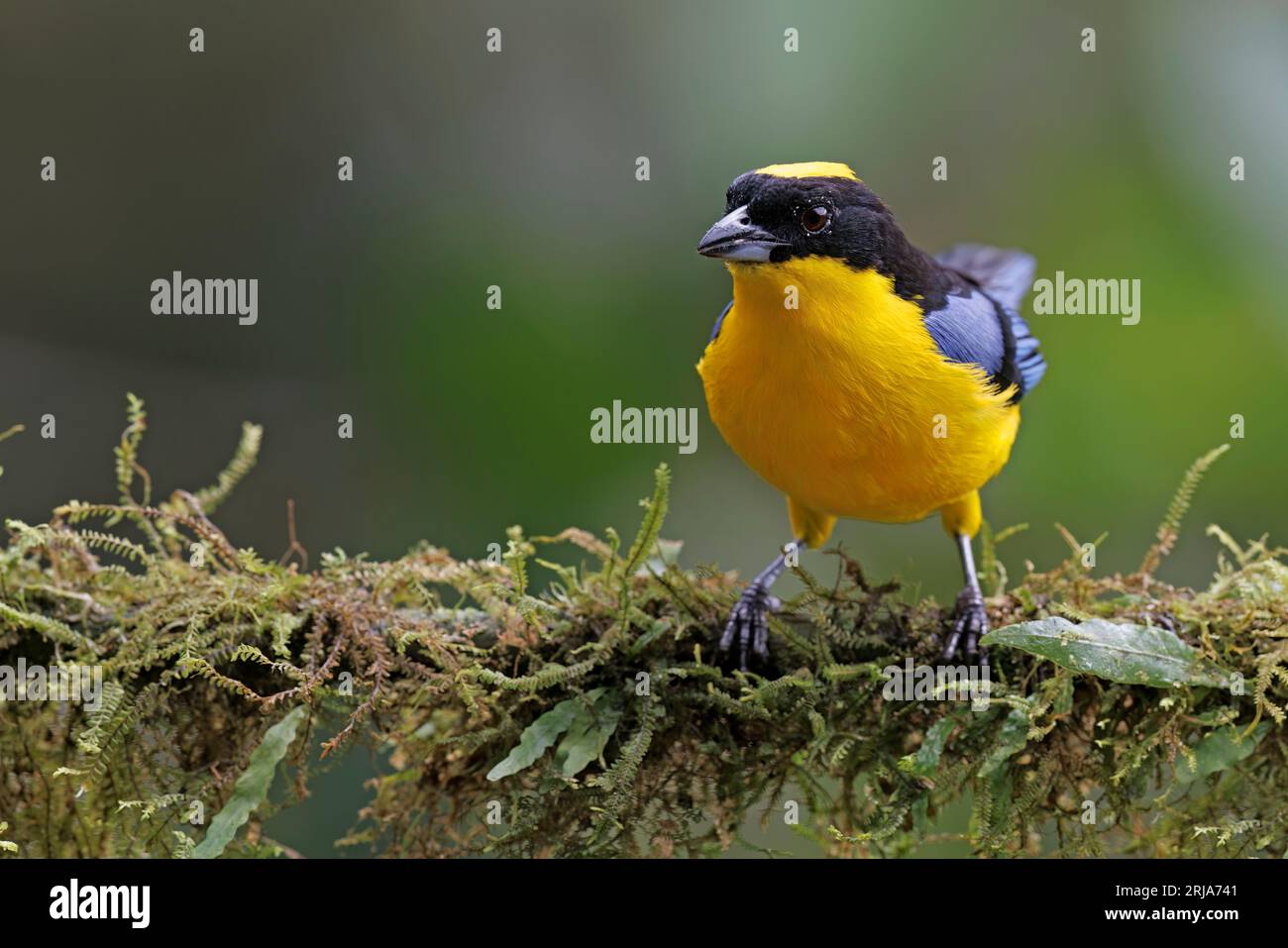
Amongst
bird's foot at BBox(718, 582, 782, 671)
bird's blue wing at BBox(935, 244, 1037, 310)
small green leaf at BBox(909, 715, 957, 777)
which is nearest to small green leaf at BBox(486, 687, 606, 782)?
bird's foot at BBox(718, 582, 782, 671)

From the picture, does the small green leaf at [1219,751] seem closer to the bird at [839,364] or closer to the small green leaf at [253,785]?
the bird at [839,364]

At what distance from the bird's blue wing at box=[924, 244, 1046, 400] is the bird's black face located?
41 centimetres

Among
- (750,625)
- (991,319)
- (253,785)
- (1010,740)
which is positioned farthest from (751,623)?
(991,319)

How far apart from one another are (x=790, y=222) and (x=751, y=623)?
118cm

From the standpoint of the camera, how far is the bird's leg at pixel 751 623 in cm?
344

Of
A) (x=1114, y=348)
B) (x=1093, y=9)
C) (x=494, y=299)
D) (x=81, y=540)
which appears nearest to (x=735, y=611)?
(x=81, y=540)

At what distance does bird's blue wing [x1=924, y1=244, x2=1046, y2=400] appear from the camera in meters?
4.15

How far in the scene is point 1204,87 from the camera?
537 centimetres

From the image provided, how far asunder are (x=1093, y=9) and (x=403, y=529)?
396 cm

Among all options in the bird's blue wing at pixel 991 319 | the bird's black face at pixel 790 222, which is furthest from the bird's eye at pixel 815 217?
the bird's blue wing at pixel 991 319

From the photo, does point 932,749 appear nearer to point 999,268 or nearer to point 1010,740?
point 1010,740

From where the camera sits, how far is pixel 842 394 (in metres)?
3.84
